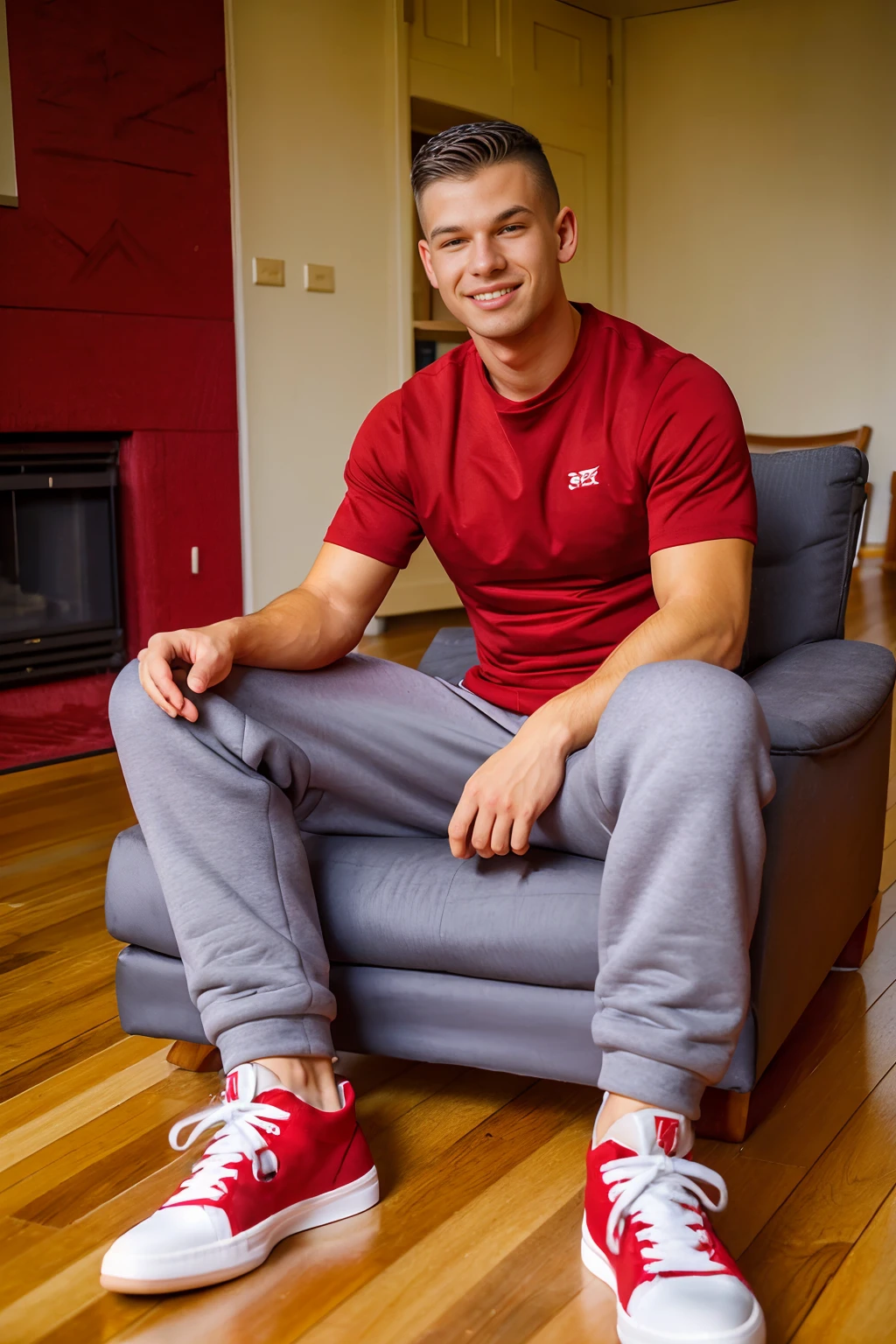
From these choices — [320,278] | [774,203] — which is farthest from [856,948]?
[774,203]

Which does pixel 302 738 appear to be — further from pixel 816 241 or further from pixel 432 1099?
pixel 816 241

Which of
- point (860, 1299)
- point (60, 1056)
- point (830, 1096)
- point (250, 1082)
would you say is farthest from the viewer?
point (60, 1056)

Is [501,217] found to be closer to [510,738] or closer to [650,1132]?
[510,738]

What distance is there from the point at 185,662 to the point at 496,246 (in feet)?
1.92

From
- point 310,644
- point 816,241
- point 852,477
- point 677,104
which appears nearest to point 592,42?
point 677,104

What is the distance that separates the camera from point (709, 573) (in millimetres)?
1284

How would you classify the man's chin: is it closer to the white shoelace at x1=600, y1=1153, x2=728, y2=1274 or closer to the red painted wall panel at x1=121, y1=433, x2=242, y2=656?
the white shoelace at x1=600, y1=1153, x2=728, y2=1274

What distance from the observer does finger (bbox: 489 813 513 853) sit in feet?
3.93

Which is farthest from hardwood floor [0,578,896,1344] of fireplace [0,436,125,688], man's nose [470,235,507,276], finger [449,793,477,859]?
fireplace [0,436,125,688]

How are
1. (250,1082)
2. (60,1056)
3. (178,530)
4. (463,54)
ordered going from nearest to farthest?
(250,1082) → (60,1056) → (178,530) → (463,54)

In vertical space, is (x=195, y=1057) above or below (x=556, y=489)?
below

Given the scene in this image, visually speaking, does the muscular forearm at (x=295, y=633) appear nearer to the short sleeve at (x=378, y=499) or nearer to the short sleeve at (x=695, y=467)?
the short sleeve at (x=378, y=499)

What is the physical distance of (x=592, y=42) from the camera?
582 cm

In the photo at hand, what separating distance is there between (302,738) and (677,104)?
5.96 meters
